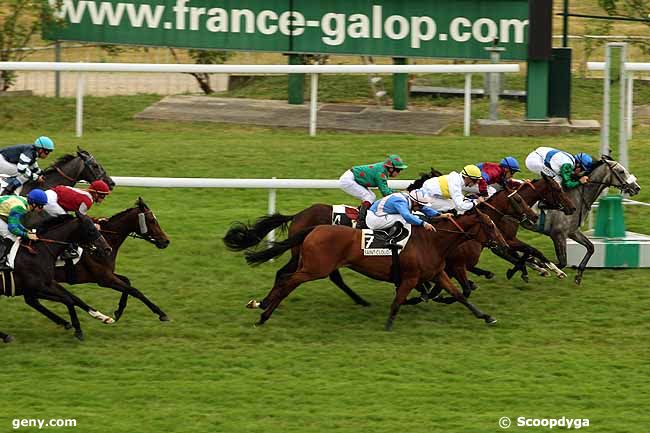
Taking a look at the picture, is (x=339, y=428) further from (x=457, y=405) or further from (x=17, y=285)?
(x=17, y=285)

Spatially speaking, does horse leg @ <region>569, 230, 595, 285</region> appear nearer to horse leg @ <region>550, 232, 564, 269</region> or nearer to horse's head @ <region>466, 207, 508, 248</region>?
horse leg @ <region>550, 232, 564, 269</region>

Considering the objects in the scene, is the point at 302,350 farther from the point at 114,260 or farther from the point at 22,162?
the point at 22,162

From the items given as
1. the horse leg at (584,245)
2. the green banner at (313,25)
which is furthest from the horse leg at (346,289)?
the green banner at (313,25)

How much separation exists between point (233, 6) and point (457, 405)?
27.4 feet

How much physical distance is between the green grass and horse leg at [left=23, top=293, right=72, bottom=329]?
0.10 m

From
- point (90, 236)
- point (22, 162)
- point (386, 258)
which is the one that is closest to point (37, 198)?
point (90, 236)

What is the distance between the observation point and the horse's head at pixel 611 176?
39.3 feet

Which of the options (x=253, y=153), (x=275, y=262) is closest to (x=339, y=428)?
(x=275, y=262)

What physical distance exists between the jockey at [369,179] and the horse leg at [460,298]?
95cm

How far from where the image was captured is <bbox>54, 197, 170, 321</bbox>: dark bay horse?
1029 cm

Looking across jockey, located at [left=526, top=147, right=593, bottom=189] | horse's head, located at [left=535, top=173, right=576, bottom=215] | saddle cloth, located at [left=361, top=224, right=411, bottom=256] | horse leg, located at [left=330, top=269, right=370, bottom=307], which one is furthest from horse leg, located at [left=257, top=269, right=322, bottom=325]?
jockey, located at [left=526, top=147, right=593, bottom=189]

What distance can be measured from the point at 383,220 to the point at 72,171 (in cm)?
291

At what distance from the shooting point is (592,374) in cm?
920

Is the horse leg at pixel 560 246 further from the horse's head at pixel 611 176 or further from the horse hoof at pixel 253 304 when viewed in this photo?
the horse hoof at pixel 253 304
